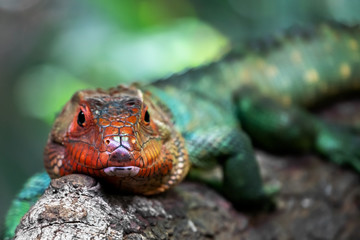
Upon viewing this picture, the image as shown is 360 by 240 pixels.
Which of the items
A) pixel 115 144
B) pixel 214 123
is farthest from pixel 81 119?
pixel 214 123

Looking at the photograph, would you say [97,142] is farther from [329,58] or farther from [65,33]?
[65,33]

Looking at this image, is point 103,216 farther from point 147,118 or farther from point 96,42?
point 96,42

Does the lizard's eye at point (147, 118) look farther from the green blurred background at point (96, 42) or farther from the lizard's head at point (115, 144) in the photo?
the green blurred background at point (96, 42)

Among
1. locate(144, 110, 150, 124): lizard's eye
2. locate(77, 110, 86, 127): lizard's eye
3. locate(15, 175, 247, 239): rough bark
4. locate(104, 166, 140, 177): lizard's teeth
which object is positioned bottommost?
locate(15, 175, 247, 239): rough bark

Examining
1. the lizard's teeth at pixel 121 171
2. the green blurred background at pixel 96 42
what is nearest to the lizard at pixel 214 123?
the lizard's teeth at pixel 121 171

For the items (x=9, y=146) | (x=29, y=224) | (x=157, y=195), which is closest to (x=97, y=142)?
(x=29, y=224)

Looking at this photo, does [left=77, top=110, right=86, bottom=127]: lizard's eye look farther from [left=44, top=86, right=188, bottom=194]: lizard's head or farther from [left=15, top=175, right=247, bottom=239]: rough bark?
[left=15, top=175, right=247, bottom=239]: rough bark

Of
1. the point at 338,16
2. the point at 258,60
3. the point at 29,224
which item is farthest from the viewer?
the point at 338,16

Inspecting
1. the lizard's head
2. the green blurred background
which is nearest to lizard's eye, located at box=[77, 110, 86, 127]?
the lizard's head
